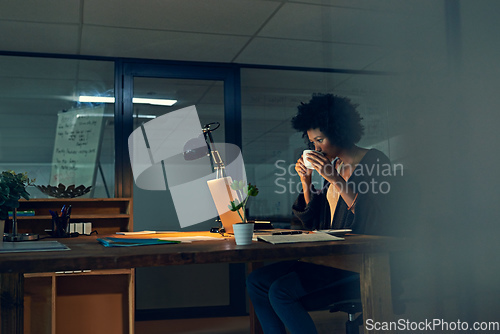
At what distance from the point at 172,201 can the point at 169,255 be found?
279 centimetres

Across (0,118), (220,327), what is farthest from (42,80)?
(220,327)

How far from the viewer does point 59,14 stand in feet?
9.89

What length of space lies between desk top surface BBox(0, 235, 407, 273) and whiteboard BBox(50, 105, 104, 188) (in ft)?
8.54

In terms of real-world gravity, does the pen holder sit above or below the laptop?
below

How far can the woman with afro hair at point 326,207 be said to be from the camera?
1.58m

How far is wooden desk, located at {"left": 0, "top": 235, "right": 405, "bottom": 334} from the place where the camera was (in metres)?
1.14

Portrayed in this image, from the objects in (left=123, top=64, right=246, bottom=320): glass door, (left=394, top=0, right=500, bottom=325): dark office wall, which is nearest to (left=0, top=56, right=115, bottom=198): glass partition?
(left=123, top=64, right=246, bottom=320): glass door

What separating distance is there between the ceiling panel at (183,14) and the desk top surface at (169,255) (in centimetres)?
196

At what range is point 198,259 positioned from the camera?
4.02 ft

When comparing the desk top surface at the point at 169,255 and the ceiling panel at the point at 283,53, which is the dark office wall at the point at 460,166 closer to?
the desk top surface at the point at 169,255

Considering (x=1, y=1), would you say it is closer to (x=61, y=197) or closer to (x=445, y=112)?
(x=61, y=197)

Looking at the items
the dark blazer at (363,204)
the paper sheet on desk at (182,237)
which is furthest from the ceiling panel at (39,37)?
the dark blazer at (363,204)

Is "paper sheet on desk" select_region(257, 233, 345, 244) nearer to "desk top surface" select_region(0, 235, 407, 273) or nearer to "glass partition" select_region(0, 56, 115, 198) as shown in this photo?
"desk top surface" select_region(0, 235, 407, 273)

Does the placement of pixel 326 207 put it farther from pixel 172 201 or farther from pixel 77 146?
pixel 77 146
